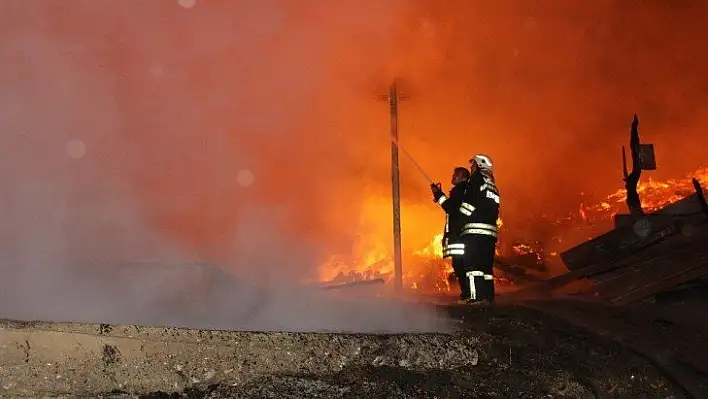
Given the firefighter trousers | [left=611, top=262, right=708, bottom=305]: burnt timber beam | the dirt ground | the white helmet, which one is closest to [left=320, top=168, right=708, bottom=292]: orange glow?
the firefighter trousers

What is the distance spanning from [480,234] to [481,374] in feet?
8.01

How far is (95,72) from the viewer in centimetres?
391

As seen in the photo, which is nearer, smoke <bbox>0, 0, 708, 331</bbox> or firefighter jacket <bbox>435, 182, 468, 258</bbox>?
smoke <bbox>0, 0, 708, 331</bbox>

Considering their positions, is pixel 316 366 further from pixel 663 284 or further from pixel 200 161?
pixel 663 284

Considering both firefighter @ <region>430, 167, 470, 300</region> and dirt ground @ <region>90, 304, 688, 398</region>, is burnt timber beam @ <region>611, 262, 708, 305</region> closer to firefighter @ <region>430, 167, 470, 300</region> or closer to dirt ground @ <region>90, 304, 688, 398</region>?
firefighter @ <region>430, 167, 470, 300</region>

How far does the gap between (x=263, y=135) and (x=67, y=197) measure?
221 centimetres

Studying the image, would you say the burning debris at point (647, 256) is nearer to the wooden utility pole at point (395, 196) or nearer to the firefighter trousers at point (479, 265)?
the firefighter trousers at point (479, 265)

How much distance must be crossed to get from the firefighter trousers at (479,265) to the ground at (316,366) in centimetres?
181

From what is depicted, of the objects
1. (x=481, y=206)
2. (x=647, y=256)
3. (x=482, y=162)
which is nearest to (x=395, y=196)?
Result: (x=482, y=162)

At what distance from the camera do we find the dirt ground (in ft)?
7.29

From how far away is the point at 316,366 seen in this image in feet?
7.68

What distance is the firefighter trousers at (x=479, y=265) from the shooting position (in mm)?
4812

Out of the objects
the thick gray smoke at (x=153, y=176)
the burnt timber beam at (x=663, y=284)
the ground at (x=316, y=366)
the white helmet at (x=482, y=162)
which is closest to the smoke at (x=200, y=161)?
the thick gray smoke at (x=153, y=176)

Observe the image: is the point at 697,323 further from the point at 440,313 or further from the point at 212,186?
the point at 212,186
